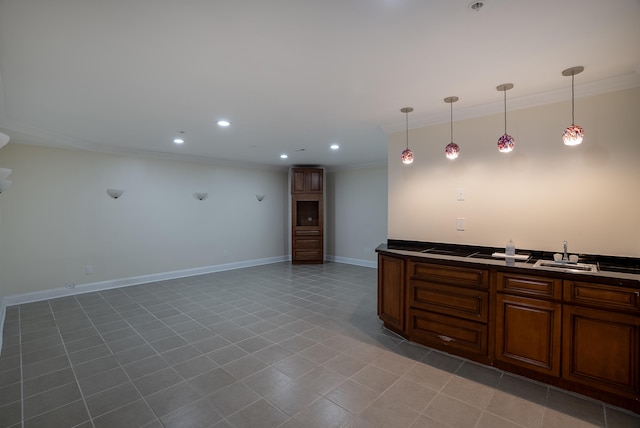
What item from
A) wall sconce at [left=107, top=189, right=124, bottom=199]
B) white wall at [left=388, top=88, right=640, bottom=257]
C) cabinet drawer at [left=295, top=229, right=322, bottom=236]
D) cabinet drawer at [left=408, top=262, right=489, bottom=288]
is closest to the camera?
white wall at [left=388, top=88, right=640, bottom=257]

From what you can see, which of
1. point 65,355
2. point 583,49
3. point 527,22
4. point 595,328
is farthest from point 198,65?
point 595,328

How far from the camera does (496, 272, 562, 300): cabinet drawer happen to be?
2.38 m

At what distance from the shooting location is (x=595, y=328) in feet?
7.32

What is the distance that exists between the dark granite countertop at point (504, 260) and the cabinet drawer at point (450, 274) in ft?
0.28

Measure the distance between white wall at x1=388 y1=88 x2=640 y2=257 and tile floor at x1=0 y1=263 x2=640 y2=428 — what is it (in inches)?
53.9

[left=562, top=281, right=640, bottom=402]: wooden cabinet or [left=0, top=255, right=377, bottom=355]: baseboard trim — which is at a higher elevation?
[left=562, top=281, right=640, bottom=402]: wooden cabinet

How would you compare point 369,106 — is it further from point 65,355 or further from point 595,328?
point 65,355

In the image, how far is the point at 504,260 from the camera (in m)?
2.82

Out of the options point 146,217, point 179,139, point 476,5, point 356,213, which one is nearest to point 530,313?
point 476,5

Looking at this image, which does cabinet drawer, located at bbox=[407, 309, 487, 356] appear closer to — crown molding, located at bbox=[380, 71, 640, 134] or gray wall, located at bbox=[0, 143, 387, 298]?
crown molding, located at bbox=[380, 71, 640, 134]

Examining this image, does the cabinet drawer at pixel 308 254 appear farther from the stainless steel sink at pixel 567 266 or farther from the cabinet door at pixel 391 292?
the stainless steel sink at pixel 567 266

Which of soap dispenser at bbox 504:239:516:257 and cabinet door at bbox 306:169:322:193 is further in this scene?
cabinet door at bbox 306:169:322:193

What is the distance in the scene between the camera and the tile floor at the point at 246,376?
207cm

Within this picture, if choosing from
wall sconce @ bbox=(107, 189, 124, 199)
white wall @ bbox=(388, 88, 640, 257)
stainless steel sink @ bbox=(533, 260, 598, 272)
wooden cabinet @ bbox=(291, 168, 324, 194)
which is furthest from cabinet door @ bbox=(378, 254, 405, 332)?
wall sconce @ bbox=(107, 189, 124, 199)
